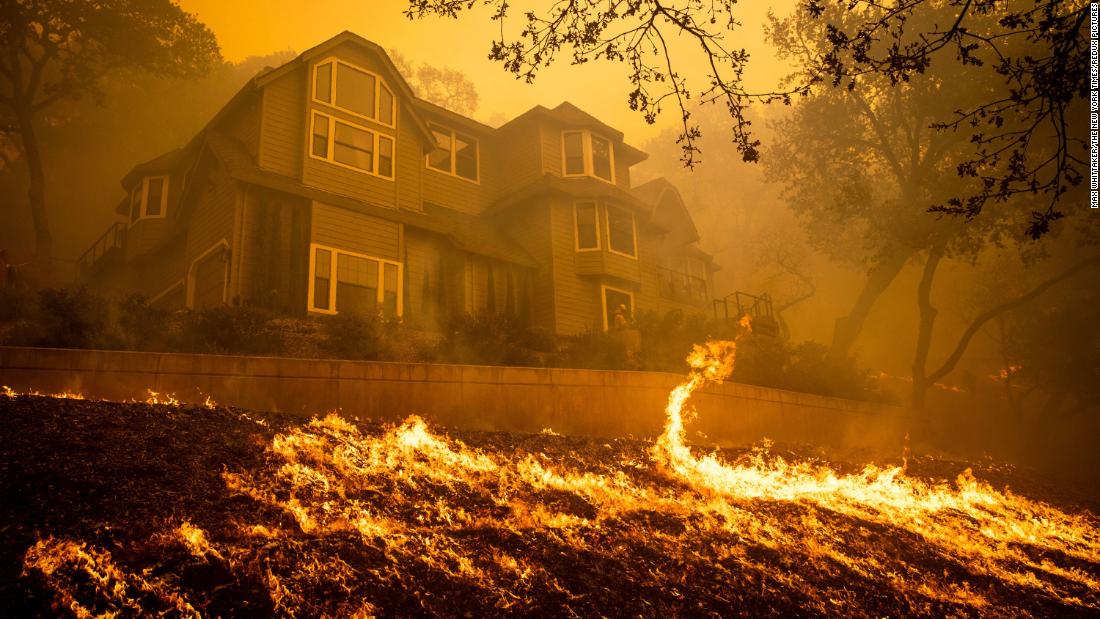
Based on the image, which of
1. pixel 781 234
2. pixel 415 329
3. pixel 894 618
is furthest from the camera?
pixel 781 234

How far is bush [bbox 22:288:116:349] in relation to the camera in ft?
36.5

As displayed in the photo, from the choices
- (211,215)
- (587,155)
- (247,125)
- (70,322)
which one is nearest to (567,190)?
(587,155)

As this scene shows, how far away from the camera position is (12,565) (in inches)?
180

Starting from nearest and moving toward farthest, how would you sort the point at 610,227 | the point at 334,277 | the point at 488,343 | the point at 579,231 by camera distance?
the point at 488,343 < the point at 334,277 < the point at 579,231 < the point at 610,227

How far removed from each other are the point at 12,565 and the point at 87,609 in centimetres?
76

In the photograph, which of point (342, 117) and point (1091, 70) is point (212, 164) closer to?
point (342, 117)

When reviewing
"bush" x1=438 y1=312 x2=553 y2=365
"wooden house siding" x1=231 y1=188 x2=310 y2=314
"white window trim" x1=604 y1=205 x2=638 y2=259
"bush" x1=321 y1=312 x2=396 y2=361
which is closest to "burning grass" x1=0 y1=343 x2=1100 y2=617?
"bush" x1=321 y1=312 x2=396 y2=361

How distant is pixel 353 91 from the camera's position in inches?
850

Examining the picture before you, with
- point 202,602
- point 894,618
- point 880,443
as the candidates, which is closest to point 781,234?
point 880,443

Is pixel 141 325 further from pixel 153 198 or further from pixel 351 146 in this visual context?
pixel 153 198

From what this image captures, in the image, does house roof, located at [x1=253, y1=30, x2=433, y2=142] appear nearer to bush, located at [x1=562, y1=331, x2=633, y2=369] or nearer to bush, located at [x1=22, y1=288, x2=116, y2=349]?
bush, located at [x1=22, y1=288, x2=116, y2=349]

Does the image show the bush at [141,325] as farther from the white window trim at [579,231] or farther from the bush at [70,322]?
the white window trim at [579,231]

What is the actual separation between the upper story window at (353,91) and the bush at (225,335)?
9.12 m

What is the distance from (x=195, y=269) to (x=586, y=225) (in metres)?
13.2
